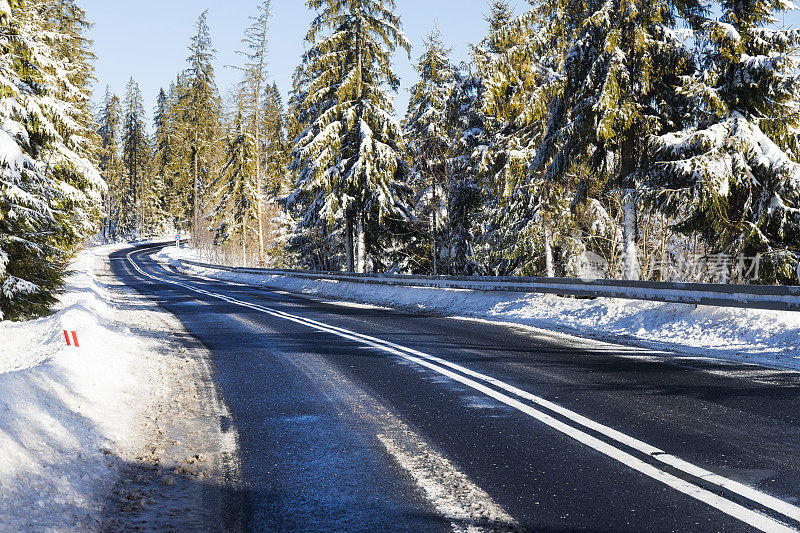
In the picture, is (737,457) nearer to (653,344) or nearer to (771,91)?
(653,344)

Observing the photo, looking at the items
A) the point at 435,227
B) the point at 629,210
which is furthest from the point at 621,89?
the point at 435,227

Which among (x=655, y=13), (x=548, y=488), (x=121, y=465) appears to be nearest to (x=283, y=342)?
(x=121, y=465)

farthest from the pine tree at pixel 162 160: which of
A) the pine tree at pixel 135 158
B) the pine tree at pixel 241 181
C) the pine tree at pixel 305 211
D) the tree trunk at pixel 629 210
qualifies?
the tree trunk at pixel 629 210

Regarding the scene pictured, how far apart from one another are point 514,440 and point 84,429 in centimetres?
355

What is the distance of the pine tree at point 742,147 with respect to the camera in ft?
43.3

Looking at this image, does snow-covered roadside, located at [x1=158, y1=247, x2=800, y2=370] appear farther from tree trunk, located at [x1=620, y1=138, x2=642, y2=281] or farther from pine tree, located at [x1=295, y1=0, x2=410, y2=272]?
pine tree, located at [x1=295, y1=0, x2=410, y2=272]

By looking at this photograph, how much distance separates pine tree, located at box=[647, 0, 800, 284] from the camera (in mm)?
13203

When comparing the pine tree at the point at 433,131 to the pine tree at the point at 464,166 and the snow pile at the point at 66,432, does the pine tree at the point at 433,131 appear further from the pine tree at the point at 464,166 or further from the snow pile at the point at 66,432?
the snow pile at the point at 66,432

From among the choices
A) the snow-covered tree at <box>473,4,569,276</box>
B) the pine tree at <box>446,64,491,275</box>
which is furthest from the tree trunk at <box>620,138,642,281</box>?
the pine tree at <box>446,64,491,275</box>

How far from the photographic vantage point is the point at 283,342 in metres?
10.2

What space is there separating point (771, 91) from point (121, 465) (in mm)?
16114

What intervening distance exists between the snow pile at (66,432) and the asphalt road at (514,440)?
0.98 metres

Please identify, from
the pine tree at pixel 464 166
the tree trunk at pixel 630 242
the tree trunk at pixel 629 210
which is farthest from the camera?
the pine tree at pixel 464 166

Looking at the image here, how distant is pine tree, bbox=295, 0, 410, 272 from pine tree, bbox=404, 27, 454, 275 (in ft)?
3.69
